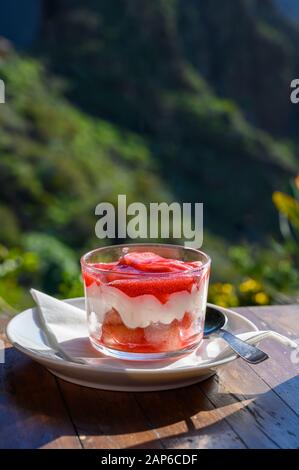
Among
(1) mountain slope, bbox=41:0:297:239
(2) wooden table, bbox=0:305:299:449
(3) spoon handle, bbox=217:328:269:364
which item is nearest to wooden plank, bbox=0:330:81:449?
(2) wooden table, bbox=0:305:299:449

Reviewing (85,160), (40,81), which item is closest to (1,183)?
(85,160)

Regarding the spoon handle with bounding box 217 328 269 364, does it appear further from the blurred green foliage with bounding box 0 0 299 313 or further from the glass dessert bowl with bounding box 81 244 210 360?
the blurred green foliage with bounding box 0 0 299 313

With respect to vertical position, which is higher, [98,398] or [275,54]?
[275,54]

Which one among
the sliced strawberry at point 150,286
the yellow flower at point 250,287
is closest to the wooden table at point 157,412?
the sliced strawberry at point 150,286

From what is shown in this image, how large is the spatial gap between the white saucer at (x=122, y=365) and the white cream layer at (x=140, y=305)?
49 millimetres

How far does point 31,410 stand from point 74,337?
161 millimetres

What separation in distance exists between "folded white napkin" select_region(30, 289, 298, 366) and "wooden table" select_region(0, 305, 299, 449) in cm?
3

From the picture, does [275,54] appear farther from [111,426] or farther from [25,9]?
[111,426]

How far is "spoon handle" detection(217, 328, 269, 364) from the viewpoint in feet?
2.49

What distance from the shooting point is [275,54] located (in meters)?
8.04

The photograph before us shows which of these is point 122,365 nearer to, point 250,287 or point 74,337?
point 74,337

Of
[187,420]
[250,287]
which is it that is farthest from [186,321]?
[250,287]

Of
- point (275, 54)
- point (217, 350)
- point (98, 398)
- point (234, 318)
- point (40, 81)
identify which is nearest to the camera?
point (98, 398)

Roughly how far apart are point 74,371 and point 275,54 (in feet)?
25.8
